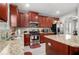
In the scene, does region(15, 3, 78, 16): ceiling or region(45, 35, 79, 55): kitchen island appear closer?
region(45, 35, 79, 55): kitchen island

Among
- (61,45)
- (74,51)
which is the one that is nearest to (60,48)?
(61,45)

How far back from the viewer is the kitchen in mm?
1604

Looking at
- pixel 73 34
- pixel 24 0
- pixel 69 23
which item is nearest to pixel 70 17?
pixel 69 23

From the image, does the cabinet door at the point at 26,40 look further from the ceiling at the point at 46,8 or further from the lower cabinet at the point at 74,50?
the lower cabinet at the point at 74,50

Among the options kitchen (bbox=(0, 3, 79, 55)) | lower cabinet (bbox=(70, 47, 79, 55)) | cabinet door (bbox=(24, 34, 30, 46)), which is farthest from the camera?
cabinet door (bbox=(24, 34, 30, 46))

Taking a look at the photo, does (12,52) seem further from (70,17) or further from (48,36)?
(70,17)

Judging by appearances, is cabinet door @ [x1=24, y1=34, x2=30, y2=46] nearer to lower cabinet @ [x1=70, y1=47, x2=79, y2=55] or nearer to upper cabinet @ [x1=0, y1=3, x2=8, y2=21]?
upper cabinet @ [x1=0, y1=3, x2=8, y2=21]

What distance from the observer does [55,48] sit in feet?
5.58

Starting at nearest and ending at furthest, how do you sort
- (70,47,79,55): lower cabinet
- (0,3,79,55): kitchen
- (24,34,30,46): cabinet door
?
1. (70,47,79,55): lower cabinet
2. (0,3,79,55): kitchen
3. (24,34,30,46): cabinet door

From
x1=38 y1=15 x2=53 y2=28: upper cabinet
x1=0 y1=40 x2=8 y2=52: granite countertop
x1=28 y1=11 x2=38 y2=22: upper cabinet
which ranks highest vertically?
x1=28 y1=11 x2=38 y2=22: upper cabinet

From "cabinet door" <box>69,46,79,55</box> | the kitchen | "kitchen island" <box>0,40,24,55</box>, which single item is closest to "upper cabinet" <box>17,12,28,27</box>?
the kitchen

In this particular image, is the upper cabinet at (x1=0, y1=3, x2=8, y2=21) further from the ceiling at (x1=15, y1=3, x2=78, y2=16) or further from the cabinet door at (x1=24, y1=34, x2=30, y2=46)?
the cabinet door at (x1=24, y1=34, x2=30, y2=46)

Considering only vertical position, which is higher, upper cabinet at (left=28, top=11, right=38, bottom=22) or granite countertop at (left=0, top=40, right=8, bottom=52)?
upper cabinet at (left=28, top=11, right=38, bottom=22)

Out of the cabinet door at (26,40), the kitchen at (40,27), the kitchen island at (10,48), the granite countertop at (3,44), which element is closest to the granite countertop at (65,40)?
A: the kitchen at (40,27)
